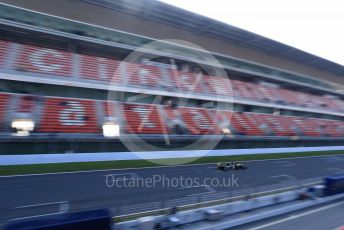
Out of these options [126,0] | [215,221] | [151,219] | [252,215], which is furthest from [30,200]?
[126,0]

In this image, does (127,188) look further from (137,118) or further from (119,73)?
(119,73)

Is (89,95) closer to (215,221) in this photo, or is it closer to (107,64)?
(107,64)

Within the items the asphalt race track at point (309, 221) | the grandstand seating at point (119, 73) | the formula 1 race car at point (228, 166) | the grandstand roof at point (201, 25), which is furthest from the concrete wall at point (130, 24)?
the asphalt race track at point (309, 221)

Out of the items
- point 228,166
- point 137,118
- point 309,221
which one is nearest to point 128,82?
point 137,118

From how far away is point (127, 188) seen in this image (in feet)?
37.7

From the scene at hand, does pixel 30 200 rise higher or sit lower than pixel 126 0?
lower

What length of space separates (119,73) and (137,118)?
4811 millimetres

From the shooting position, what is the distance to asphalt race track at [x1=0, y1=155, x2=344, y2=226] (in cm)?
863

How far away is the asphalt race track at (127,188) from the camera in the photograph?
8633mm

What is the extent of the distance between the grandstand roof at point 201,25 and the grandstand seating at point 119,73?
15.3 feet

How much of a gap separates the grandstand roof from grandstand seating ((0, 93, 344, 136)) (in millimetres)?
8757

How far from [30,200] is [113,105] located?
12710 millimetres

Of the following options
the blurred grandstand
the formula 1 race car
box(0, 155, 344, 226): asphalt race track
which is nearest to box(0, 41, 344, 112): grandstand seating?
the blurred grandstand

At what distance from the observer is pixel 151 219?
689cm
